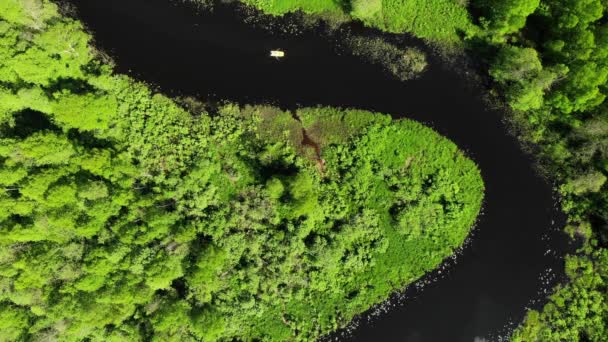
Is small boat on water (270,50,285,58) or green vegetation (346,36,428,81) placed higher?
green vegetation (346,36,428,81)

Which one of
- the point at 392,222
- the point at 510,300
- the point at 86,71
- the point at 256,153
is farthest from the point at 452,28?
the point at 86,71

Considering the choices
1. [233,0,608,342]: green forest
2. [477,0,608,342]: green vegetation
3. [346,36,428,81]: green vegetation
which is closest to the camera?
[477,0,608,342]: green vegetation

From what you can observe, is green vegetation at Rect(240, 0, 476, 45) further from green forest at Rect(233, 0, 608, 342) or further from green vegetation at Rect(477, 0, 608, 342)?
green vegetation at Rect(477, 0, 608, 342)

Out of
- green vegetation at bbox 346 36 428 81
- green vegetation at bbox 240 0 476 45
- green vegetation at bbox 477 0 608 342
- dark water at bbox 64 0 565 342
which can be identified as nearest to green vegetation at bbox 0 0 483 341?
dark water at bbox 64 0 565 342

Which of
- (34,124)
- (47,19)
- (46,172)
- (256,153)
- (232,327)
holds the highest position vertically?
(47,19)

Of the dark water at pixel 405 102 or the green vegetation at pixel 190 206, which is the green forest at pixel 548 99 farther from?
the green vegetation at pixel 190 206

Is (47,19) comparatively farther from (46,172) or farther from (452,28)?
(452,28)

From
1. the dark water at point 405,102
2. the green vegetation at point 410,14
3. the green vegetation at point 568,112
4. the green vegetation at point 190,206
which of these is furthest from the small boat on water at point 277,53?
the green vegetation at point 568,112
